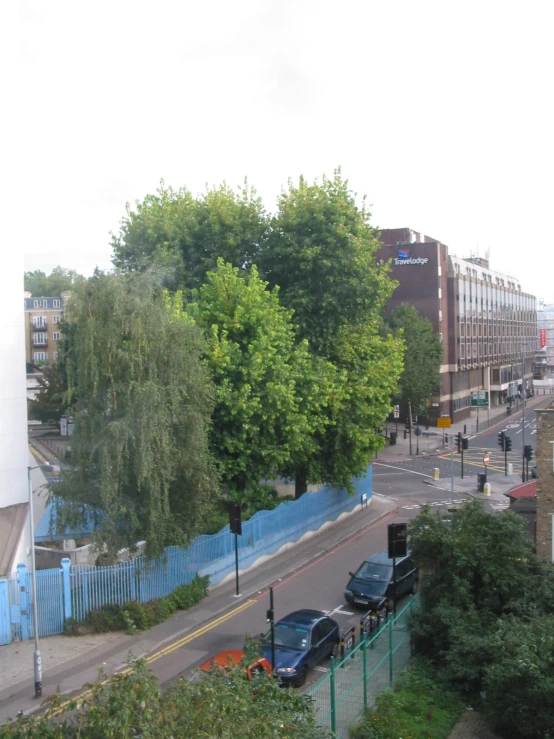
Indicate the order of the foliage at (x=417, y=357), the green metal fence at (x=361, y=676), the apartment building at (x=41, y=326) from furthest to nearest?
the apartment building at (x=41, y=326)
the foliage at (x=417, y=357)
the green metal fence at (x=361, y=676)

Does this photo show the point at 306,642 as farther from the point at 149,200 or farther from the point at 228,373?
the point at 149,200

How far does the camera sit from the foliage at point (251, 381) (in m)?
21.8

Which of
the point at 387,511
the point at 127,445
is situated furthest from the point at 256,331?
the point at 387,511

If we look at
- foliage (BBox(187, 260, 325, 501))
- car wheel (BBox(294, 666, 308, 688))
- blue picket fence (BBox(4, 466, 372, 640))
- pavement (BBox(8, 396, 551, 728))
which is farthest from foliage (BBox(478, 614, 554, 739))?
foliage (BBox(187, 260, 325, 501))

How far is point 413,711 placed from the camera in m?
12.6

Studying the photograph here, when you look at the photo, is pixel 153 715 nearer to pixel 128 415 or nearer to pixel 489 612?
pixel 489 612

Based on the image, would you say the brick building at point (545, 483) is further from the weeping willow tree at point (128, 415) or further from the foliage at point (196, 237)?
the foliage at point (196, 237)

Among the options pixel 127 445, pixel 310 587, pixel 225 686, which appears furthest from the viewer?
pixel 310 587

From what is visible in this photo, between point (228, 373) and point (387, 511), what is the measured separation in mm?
14892

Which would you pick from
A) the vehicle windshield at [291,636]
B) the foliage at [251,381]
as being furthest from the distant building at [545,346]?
the vehicle windshield at [291,636]

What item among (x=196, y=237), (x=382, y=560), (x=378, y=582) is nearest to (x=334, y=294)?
(x=196, y=237)

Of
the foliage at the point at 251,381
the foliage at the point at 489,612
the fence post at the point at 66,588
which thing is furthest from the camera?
the foliage at the point at 251,381

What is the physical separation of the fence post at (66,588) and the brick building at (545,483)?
39.0 ft

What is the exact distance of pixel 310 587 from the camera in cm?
2203
